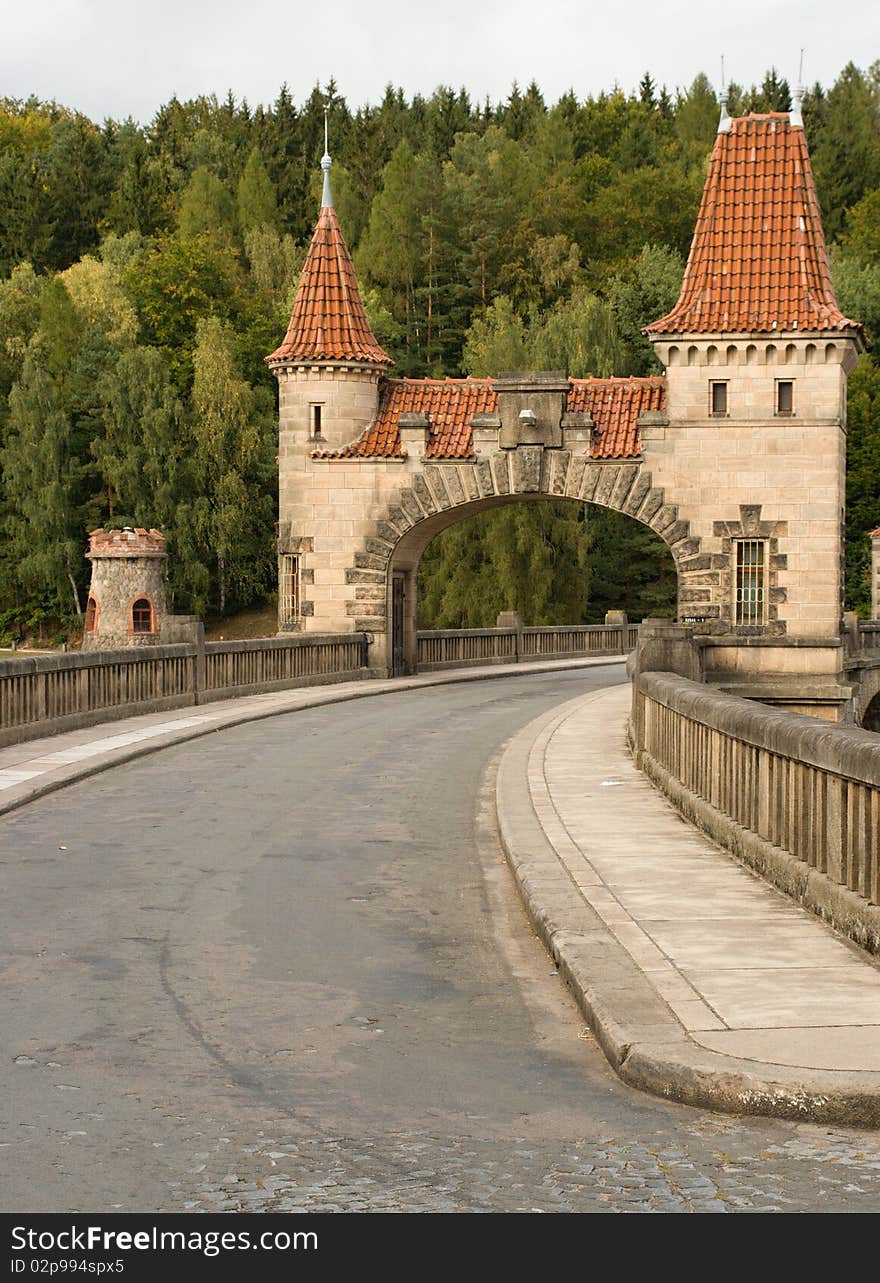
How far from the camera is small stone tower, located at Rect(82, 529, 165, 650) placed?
60500 mm

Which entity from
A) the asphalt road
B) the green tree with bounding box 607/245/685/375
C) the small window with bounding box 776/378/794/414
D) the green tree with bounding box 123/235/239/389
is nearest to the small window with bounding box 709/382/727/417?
the small window with bounding box 776/378/794/414

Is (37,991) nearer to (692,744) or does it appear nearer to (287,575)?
(692,744)

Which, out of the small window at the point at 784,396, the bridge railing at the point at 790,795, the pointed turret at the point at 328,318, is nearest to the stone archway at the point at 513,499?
the small window at the point at 784,396

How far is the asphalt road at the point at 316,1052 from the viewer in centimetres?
571

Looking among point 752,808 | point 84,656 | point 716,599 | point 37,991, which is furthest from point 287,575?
point 37,991

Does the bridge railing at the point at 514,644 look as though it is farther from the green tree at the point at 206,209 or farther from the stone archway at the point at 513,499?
the green tree at the point at 206,209

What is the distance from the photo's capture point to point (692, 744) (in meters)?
→ 15.0

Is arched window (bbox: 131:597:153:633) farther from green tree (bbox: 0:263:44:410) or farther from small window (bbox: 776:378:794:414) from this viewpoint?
small window (bbox: 776:378:794:414)

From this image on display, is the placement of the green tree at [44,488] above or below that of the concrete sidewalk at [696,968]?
above

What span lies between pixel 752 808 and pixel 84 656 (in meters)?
14.6

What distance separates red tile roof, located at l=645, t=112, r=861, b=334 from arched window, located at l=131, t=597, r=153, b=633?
27769 millimetres

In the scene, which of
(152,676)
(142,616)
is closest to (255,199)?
(142,616)

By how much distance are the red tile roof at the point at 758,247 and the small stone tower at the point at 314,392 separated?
740 centimetres

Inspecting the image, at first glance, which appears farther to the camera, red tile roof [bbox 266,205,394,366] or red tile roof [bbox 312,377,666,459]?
red tile roof [bbox 266,205,394,366]
